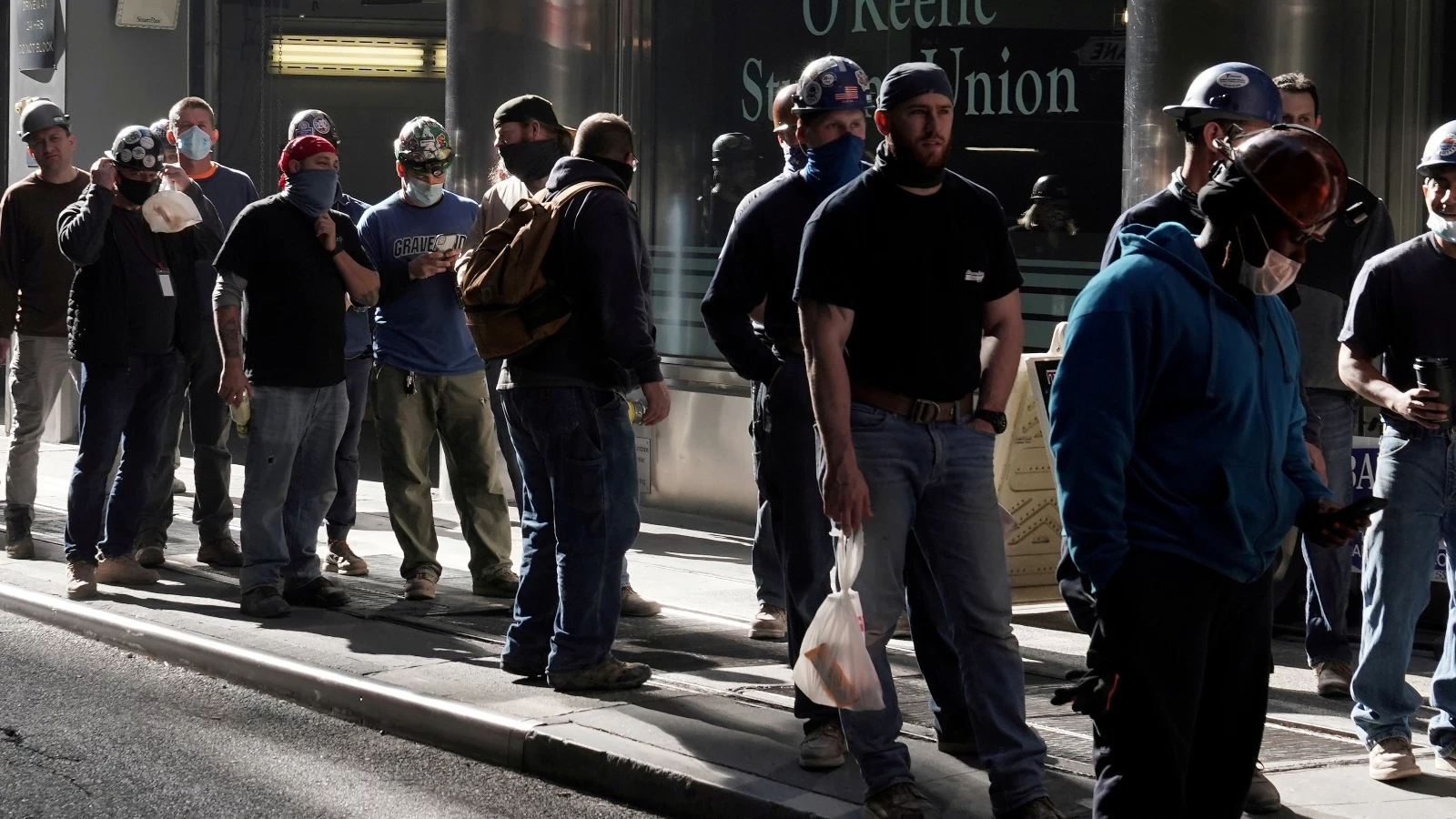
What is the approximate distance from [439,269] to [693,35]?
3925 millimetres

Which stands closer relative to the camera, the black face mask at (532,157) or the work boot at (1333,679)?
the work boot at (1333,679)

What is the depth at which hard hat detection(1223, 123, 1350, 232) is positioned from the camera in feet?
12.3

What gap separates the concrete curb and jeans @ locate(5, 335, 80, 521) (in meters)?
1.91

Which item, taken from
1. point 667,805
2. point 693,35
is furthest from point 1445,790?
point 693,35

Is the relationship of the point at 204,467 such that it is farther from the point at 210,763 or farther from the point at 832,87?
the point at 832,87

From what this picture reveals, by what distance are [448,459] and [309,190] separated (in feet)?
4.62

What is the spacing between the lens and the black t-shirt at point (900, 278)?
498 cm

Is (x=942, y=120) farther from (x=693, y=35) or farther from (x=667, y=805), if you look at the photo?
(x=693, y=35)

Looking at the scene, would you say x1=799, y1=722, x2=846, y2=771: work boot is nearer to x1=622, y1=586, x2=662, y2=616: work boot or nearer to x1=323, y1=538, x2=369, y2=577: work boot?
x1=622, y1=586, x2=662, y2=616: work boot

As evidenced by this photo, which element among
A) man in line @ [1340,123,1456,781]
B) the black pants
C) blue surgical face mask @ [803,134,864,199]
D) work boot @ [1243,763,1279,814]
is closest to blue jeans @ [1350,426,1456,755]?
man in line @ [1340,123,1456,781]

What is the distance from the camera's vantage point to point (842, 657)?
4.90 meters

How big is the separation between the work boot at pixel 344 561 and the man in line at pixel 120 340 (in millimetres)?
909

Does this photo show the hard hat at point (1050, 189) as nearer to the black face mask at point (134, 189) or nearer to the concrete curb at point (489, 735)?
the black face mask at point (134, 189)

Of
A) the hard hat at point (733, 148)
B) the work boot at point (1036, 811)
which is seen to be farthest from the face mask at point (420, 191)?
the work boot at point (1036, 811)
